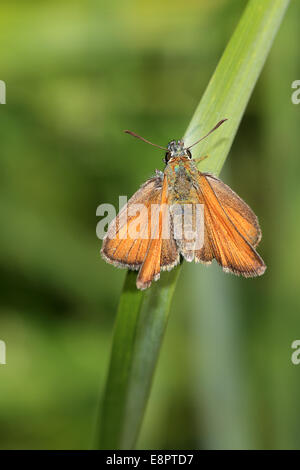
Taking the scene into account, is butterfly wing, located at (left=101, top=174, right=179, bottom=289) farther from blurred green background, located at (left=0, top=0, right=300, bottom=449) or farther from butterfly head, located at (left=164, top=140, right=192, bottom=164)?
blurred green background, located at (left=0, top=0, right=300, bottom=449)

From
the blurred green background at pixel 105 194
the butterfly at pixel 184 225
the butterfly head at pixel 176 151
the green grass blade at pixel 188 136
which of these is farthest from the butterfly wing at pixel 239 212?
the blurred green background at pixel 105 194

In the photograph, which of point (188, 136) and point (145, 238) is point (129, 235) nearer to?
point (145, 238)

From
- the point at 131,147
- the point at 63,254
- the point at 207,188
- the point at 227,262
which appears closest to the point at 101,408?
the point at 227,262

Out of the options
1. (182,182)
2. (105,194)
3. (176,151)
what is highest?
(105,194)

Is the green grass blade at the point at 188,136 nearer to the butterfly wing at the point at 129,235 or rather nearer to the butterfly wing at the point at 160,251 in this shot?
the butterfly wing at the point at 160,251

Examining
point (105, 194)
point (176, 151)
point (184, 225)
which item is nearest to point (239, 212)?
point (184, 225)

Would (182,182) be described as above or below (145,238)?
above

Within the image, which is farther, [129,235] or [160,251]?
[129,235]

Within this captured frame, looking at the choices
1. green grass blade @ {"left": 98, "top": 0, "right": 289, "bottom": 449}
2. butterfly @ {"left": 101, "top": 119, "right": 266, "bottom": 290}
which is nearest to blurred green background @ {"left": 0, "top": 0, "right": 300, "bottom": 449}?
butterfly @ {"left": 101, "top": 119, "right": 266, "bottom": 290}

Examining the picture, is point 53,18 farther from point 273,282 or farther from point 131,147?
point 273,282
